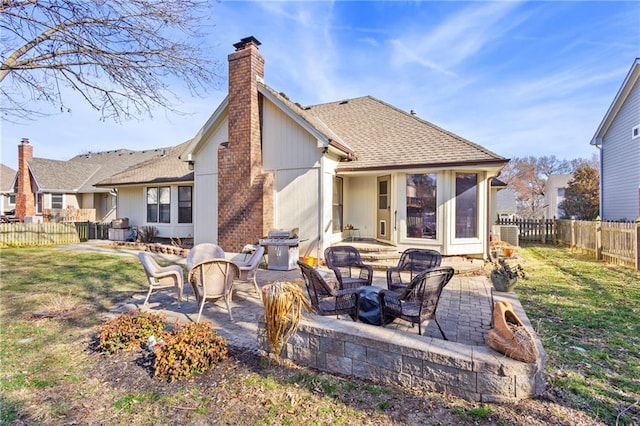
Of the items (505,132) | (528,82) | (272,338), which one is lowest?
(272,338)

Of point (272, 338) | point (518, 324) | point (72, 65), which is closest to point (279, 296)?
point (272, 338)

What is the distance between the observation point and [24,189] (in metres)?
21.8

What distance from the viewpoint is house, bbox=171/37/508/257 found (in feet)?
30.1

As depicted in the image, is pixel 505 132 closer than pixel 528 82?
No

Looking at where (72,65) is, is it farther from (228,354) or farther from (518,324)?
(518,324)

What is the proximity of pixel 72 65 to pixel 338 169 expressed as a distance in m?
6.96

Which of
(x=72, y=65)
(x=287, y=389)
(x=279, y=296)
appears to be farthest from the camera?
(x=72, y=65)

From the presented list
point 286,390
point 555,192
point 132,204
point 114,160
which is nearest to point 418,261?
point 286,390

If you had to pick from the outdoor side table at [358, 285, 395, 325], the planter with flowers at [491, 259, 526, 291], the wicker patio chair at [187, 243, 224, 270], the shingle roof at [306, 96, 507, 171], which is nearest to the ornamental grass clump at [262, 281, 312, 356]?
the outdoor side table at [358, 285, 395, 325]

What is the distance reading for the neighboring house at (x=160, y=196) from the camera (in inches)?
578

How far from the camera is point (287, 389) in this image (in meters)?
3.13

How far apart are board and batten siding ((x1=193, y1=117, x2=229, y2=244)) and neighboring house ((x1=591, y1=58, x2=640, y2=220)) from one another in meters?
16.8

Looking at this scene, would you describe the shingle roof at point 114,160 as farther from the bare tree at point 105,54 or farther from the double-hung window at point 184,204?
the bare tree at point 105,54

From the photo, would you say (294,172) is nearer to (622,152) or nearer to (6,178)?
(622,152)
